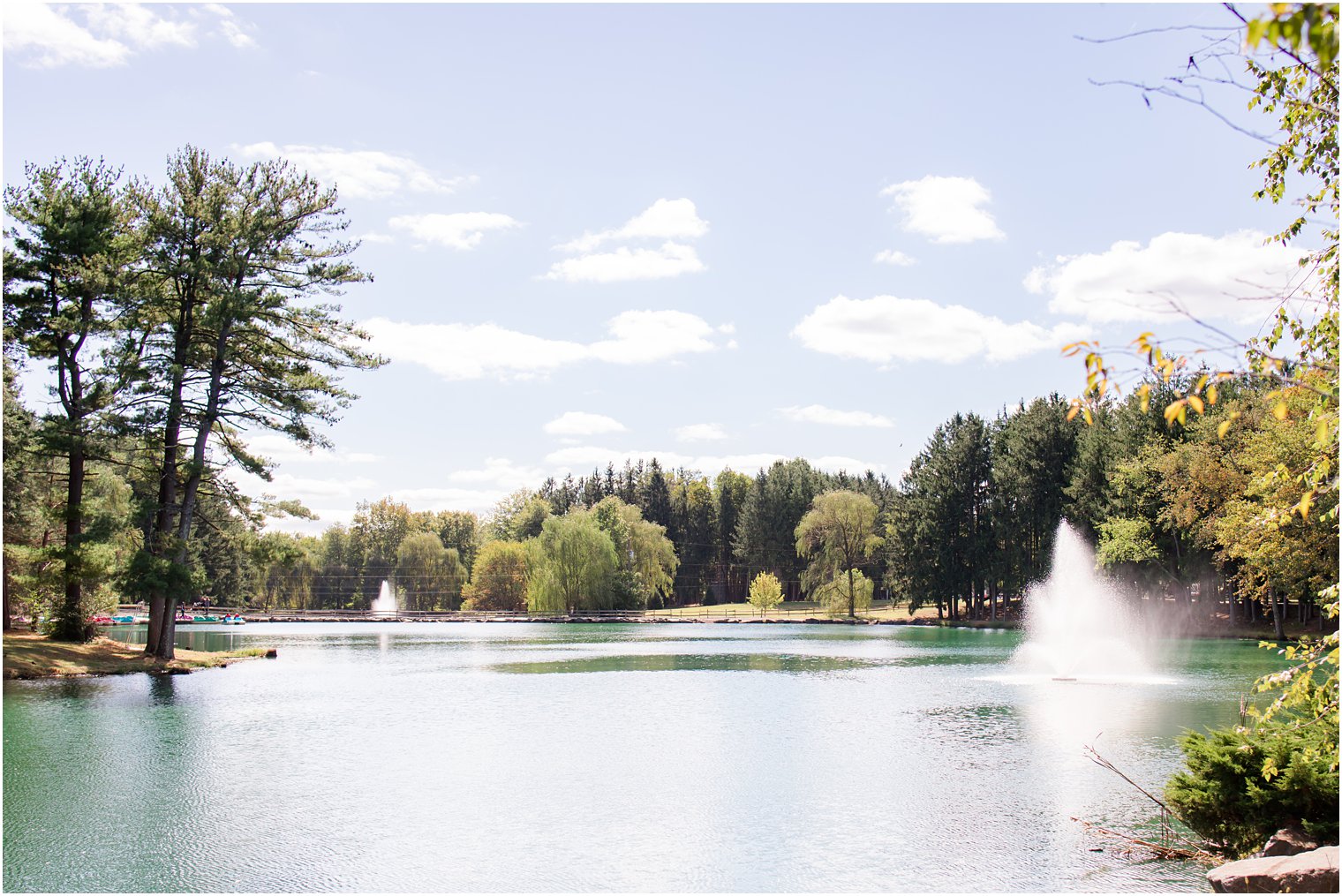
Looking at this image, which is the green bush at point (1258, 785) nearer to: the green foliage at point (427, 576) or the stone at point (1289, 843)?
the stone at point (1289, 843)

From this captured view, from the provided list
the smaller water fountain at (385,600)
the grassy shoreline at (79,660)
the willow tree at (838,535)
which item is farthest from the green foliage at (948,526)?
the smaller water fountain at (385,600)

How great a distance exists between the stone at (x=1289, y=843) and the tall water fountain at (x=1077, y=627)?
19418 millimetres

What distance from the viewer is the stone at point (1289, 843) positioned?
7883mm

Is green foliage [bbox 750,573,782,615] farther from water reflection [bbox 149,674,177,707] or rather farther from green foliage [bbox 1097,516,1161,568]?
water reflection [bbox 149,674,177,707]

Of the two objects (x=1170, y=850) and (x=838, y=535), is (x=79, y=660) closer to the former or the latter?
(x=1170, y=850)

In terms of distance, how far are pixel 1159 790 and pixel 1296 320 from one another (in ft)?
23.3

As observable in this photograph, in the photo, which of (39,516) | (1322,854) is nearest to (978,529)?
(39,516)

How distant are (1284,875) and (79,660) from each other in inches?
1108

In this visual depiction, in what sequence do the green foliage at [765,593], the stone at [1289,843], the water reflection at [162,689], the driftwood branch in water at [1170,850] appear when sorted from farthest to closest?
the green foliage at [765,593] → the water reflection at [162,689] → the driftwood branch in water at [1170,850] → the stone at [1289,843]

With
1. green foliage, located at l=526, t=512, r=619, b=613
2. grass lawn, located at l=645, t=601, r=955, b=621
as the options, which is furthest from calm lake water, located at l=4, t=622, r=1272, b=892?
green foliage, located at l=526, t=512, r=619, b=613

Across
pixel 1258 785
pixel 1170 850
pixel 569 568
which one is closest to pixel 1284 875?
pixel 1258 785

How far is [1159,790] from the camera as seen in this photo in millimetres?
12094

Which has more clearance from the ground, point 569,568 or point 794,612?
point 569,568

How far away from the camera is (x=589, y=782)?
1332 centimetres
